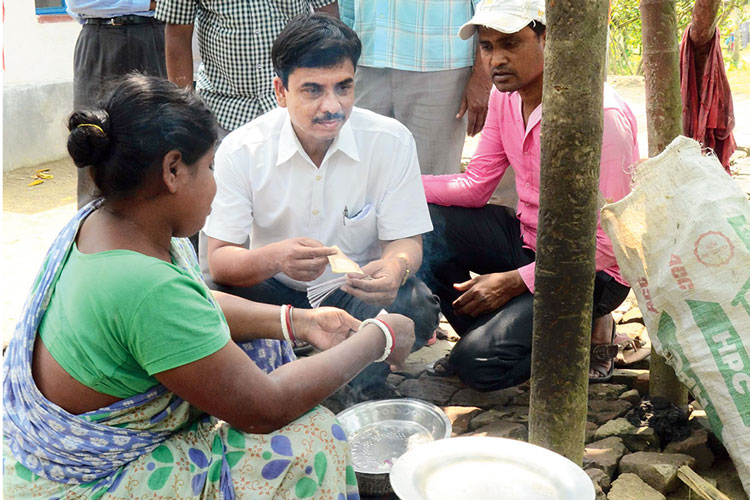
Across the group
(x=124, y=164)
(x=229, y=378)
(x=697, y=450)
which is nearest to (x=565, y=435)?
(x=697, y=450)

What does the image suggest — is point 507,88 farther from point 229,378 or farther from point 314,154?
point 229,378

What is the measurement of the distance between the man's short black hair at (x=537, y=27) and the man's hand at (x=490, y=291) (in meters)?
0.91

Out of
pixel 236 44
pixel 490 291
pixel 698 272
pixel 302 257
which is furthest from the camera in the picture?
pixel 236 44

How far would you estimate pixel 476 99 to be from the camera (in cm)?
394

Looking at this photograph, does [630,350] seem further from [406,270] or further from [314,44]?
[314,44]

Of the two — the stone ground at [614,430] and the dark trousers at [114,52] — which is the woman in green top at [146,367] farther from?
the dark trousers at [114,52]

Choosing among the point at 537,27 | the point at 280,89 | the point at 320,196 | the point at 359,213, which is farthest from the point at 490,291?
the point at 280,89

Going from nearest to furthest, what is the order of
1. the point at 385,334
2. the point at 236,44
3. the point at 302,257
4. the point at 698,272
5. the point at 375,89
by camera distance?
the point at 385,334 → the point at 698,272 → the point at 302,257 → the point at 236,44 → the point at 375,89

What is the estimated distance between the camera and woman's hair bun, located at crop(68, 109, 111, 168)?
5.83 feet

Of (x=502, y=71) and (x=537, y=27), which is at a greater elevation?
(x=537, y=27)

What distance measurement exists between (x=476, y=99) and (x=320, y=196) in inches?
46.4

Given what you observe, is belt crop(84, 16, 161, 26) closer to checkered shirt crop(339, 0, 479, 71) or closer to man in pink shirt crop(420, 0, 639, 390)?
checkered shirt crop(339, 0, 479, 71)

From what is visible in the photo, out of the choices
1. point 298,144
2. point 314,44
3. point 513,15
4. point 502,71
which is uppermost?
point 513,15

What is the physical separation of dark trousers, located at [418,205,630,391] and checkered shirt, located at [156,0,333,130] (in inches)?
42.0
